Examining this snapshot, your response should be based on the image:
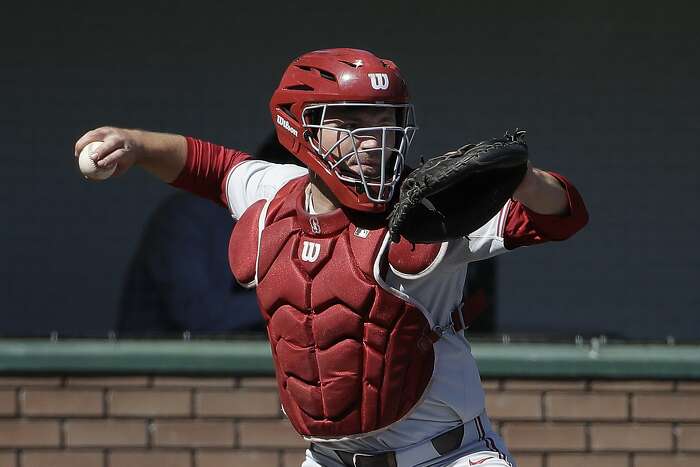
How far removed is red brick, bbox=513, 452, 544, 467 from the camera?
201 inches

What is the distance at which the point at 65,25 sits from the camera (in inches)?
221

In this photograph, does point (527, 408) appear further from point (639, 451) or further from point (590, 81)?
point (590, 81)

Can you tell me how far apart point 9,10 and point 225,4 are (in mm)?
876

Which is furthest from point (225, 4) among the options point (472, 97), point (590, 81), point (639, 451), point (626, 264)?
point (639, 451)

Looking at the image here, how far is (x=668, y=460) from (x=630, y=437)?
0.17m

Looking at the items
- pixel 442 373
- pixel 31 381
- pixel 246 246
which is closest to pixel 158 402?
Result: pixel 31 381

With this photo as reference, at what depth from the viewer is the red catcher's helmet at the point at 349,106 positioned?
3.12 metres

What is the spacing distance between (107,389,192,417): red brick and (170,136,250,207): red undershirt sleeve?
5.22ft

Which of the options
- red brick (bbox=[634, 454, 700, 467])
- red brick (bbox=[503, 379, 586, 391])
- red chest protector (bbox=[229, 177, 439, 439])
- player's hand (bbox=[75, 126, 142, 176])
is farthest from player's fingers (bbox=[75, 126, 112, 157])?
red brick (bbox=[634, 454, 700, 467])

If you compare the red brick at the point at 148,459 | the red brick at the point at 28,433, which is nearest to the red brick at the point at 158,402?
the red brick at the point at 148,459

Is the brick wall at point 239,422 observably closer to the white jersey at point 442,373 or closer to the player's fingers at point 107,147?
the white jersey at point 442,373

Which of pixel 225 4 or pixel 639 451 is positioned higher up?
pixel 225 4

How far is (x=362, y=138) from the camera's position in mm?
3146

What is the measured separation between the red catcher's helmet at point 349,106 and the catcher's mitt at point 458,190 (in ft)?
0.46
